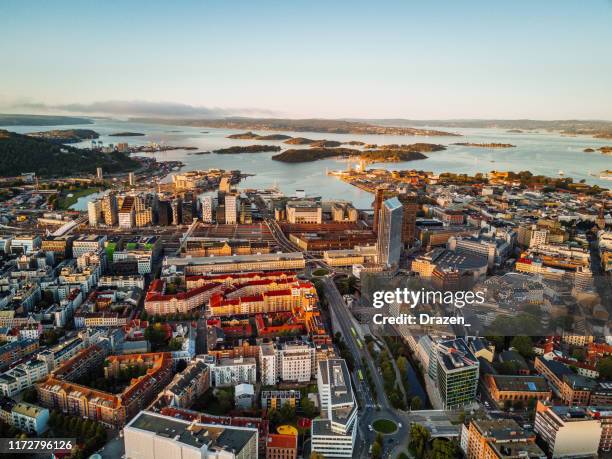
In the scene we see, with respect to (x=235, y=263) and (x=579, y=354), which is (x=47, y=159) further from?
(x=579, y=354)

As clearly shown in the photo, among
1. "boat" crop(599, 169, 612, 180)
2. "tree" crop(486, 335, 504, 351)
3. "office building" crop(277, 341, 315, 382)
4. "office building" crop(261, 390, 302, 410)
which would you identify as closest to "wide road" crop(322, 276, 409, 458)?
"office building" crop(277, 341, 315, 382)

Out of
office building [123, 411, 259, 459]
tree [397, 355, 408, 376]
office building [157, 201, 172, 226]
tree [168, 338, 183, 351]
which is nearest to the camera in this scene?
office building [123, 411, 259, 459]

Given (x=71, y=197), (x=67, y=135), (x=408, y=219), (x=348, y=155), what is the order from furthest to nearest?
(x=67, y=135)
(x=348, y=155)
(x=71, y=197)
(x=408, y=219)

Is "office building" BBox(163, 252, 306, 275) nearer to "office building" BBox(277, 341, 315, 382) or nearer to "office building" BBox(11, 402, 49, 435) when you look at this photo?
"office building" BBox(277, 341, 315, 382)

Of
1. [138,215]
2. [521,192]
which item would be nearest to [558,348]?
[138,215]

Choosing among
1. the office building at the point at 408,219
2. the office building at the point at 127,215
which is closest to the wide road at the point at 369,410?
the office building at the point at 408,219

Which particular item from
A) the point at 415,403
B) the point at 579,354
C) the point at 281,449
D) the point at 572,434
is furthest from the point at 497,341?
the point at 281,449
